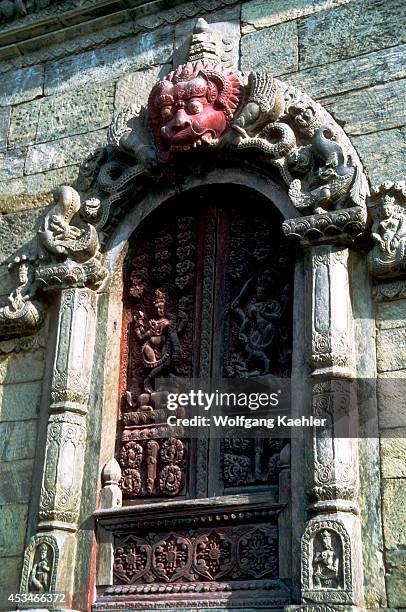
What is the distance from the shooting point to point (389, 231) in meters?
5.28

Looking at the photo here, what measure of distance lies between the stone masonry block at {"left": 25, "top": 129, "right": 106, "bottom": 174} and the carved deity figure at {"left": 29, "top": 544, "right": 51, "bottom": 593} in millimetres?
2902

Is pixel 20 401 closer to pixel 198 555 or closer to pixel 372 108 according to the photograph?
pixel 198 555

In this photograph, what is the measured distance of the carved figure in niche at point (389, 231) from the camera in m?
Result: 5.20

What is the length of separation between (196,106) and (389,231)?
161 centimetres

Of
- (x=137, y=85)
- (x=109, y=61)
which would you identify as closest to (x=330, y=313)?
(x=137, y=85)

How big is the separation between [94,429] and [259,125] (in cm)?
229

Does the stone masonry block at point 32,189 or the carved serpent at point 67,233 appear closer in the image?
the carved serpent at point 67,233

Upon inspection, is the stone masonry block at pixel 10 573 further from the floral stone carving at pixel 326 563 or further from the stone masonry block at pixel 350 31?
the stone masonry block at pixel 350 31

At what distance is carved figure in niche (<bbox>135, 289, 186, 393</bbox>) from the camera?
5973 millimetres

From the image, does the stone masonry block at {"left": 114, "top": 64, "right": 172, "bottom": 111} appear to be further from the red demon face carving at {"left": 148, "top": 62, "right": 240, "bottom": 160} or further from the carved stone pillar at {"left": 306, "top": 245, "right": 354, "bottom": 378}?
the carved stone pillar at {"left": 306, "top": 245, "right": 354, "bottom": 378}

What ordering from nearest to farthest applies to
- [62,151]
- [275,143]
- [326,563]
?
[326,563]
[275,143]
[62,151]

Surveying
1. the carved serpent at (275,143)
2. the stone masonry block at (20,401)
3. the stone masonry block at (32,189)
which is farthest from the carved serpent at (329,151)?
the stone masonry block at (20,401)

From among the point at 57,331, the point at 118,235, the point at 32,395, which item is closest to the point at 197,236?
the point at 118,235

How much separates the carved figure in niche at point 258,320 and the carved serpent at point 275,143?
788 mm
